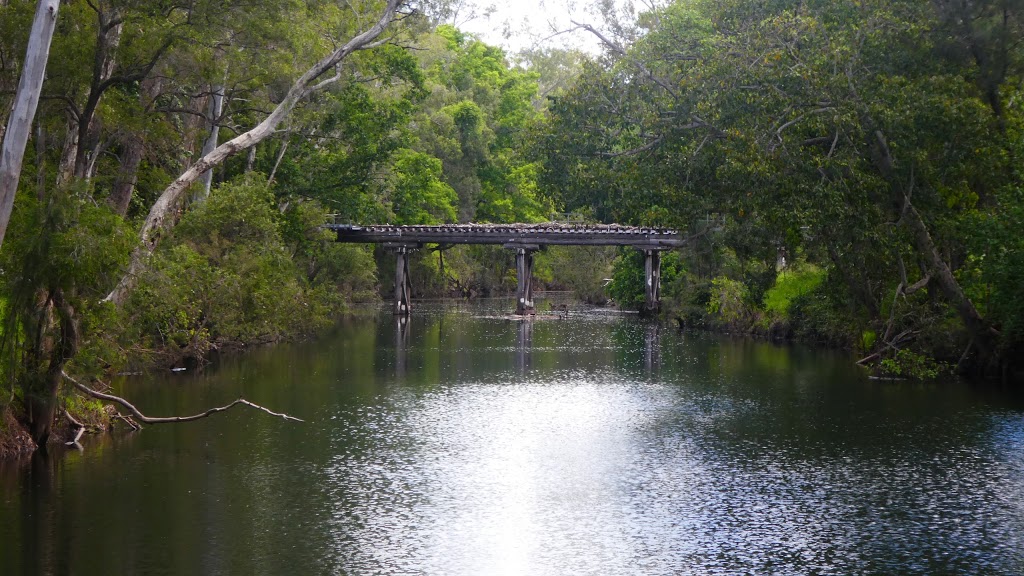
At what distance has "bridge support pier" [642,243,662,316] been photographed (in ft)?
173

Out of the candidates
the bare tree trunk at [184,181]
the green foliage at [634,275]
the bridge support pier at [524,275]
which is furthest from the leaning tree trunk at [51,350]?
the green foliage at [634,275]

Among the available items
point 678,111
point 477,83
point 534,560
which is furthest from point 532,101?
point 534,560

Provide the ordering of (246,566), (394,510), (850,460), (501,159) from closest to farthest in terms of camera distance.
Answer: (246,566) → (394,510) → (850,460) → (501,159)

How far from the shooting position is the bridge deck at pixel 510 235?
5109cm

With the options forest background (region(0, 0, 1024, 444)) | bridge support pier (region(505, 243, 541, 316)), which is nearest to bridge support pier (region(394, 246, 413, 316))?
bridge support pier (region(505, 243, 541, 316))

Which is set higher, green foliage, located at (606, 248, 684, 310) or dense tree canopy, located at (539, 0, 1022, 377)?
dense tree canopy, located at (539, 0, 1022, 377)

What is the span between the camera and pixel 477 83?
7994 centimetres

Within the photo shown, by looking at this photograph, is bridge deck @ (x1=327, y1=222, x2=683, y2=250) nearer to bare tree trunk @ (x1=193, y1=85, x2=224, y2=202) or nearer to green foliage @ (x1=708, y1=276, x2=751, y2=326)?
green foliage @ (x1=708, y1=276, x2=751, y2=326)

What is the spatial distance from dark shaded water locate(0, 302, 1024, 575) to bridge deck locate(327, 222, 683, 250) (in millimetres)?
22784

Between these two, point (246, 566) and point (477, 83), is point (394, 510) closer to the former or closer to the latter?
point (246, 566)

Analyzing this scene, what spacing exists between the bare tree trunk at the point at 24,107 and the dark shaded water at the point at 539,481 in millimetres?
4392

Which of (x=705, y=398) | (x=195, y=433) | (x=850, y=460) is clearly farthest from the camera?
(x=705, y=398)

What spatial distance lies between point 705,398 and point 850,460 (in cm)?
727

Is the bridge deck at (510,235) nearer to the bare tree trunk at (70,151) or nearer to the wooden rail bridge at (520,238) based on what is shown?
the wooden rail bridge at (520,238)
